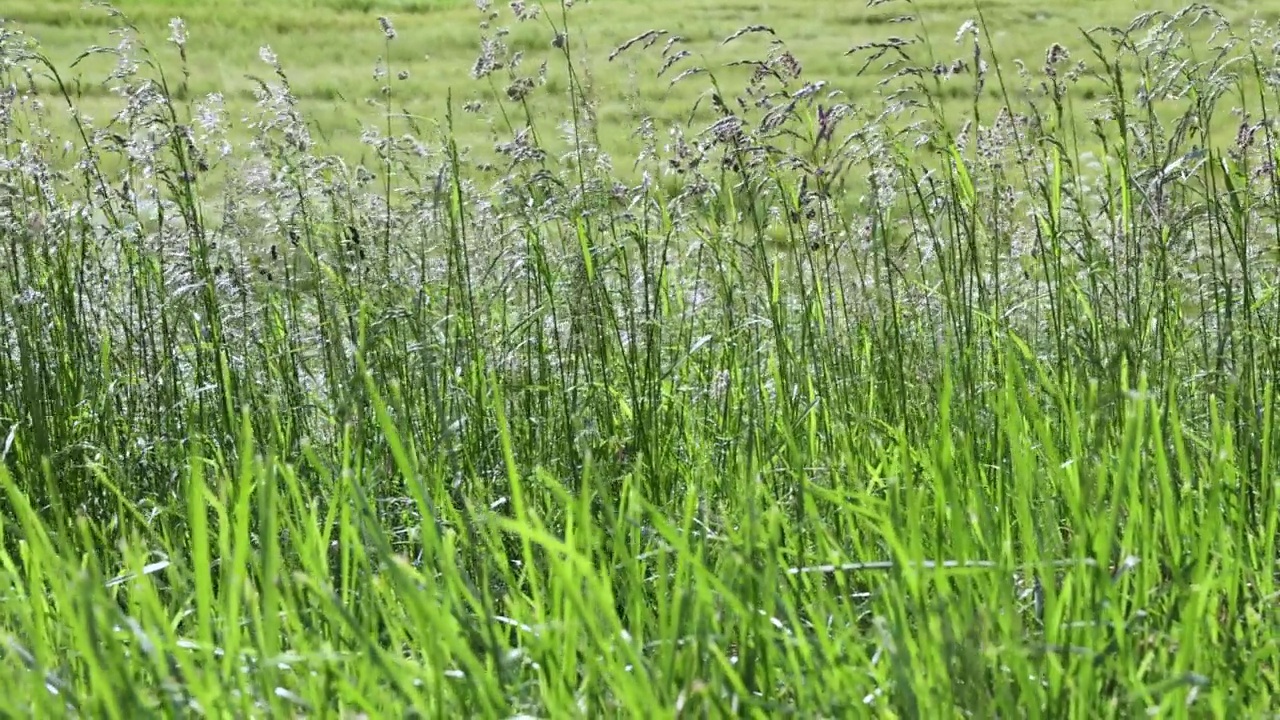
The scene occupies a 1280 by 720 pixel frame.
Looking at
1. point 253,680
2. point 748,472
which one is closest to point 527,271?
point 748,472

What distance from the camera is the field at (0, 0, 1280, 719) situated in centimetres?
107

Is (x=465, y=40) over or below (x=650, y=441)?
over

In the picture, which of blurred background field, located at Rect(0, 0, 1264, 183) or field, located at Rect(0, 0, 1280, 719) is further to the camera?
blurred background field, located at Rect(0, 0, 1264, 183)

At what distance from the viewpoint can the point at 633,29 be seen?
64.4 feet

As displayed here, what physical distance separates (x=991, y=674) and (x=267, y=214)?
1957 millimetres

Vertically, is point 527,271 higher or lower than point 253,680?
higher

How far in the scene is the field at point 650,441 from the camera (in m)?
1.07

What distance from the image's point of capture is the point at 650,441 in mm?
2074

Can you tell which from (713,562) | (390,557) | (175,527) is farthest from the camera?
(175,527)

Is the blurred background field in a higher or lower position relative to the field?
higher

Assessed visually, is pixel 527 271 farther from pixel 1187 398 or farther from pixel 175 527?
pixel 1187 398

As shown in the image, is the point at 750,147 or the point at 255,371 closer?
the point at 750,147

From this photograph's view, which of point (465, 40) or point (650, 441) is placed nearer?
point (650, 441)

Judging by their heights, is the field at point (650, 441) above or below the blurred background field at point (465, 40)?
below
